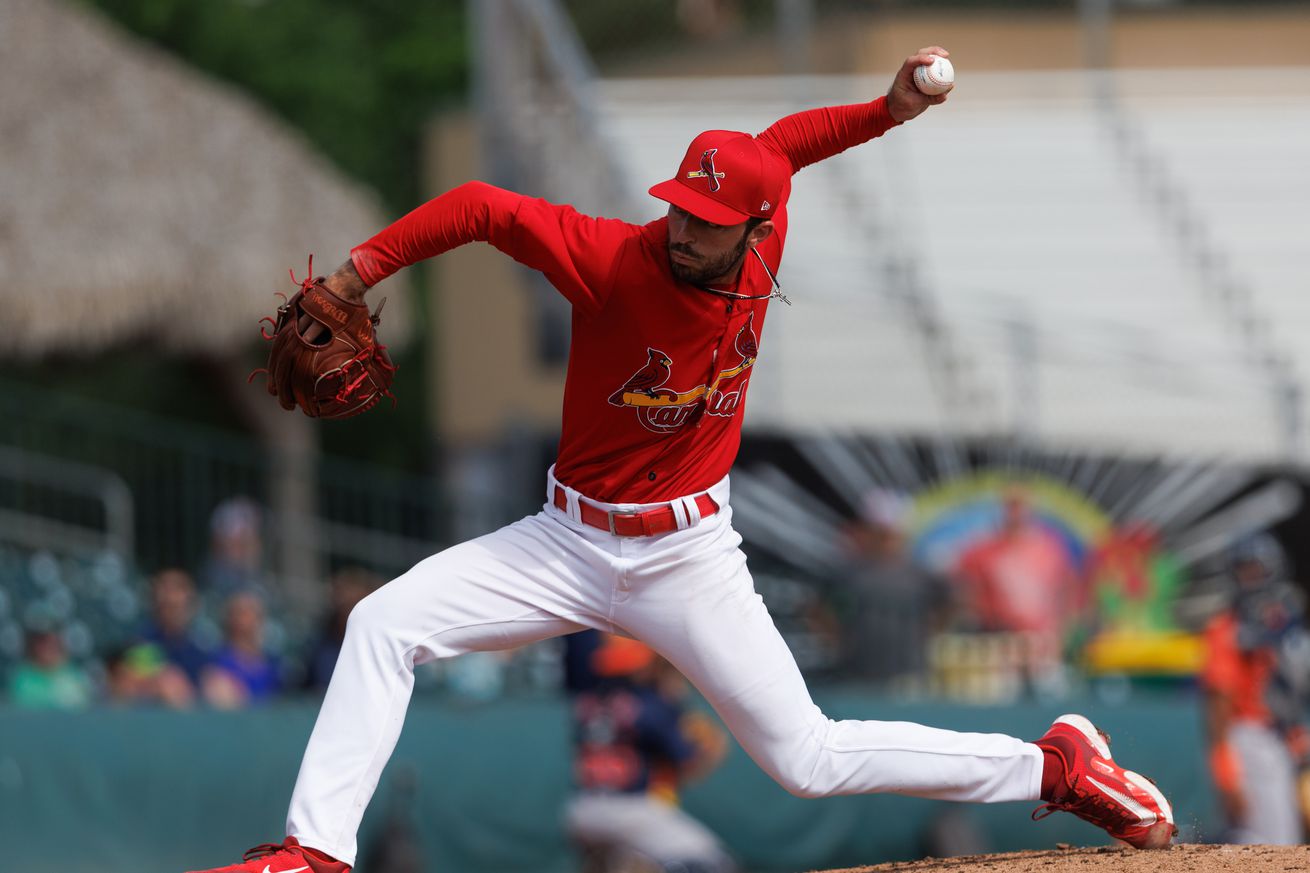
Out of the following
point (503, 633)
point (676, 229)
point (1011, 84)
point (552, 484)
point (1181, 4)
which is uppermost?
point (1181, 4)

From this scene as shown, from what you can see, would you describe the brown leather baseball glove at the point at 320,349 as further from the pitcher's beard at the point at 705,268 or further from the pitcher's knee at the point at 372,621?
the pitcher's beard at the point at 705,268

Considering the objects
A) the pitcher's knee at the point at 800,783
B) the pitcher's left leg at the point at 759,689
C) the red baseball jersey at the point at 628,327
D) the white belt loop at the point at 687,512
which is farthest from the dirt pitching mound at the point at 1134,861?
the red baseball jersey at the point at 628,327

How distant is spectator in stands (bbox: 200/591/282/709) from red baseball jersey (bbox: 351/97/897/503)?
19.6ft

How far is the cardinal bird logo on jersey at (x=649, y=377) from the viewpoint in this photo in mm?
4277

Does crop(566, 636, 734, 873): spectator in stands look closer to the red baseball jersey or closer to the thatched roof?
the red baseball jersey

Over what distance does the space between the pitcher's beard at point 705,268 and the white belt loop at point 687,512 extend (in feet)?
1.73

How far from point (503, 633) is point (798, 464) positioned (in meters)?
7.44

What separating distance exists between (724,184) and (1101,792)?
1.83 metres

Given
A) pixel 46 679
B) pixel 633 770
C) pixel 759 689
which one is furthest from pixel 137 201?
pixel 759 689

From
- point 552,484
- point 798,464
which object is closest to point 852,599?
point 798,464

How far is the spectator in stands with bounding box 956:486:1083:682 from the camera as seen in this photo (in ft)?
36.2

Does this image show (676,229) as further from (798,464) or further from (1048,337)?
(1048,337)

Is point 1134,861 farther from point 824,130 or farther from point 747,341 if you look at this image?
point 824,130

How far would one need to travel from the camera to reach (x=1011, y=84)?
54.1 ft
